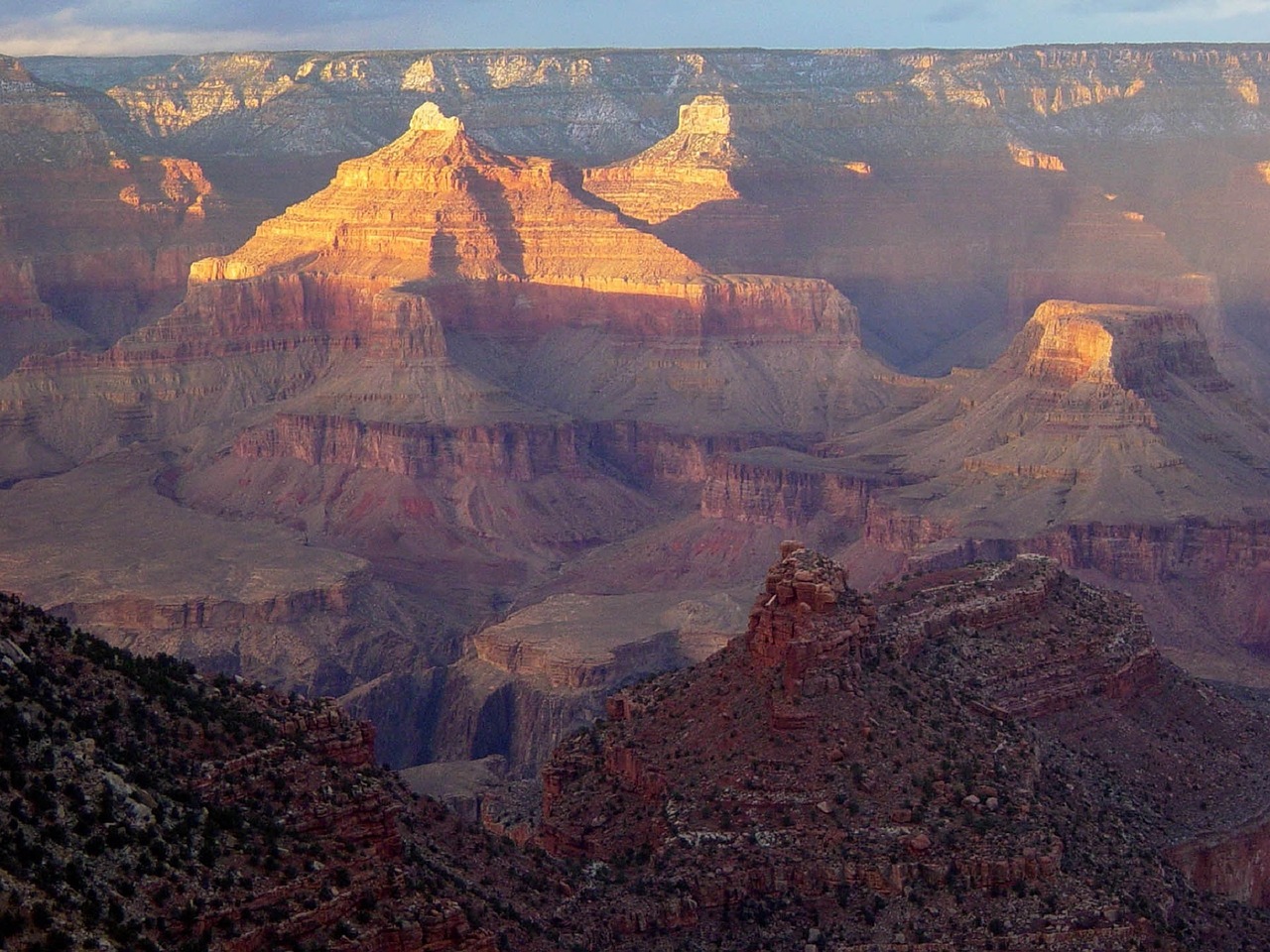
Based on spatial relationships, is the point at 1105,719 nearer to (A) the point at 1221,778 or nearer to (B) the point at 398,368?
(A) the point at 1221,778

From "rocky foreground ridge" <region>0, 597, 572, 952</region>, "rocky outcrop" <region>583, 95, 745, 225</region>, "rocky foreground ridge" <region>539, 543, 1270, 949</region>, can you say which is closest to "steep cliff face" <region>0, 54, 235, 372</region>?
"rocky outcrop" <region>583, 95, 745, 225</region>

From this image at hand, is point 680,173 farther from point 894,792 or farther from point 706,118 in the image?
point 894,792

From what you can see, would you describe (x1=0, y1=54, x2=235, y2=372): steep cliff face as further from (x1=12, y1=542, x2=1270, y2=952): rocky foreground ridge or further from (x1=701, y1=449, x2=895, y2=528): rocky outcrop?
(x1=12, y1=542, x2=1270, y2=952): rocky foreground ridge

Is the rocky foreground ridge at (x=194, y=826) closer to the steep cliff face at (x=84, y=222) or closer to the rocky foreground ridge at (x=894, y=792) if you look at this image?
the rocky foreground ridge at (x=894, y=792)

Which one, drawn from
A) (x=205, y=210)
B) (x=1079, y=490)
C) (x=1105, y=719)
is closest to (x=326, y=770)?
(x=1105, y=719)

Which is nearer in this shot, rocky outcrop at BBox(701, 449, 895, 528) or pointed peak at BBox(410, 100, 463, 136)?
rocky outcrop at BBox(701, 449, 895, 528)
